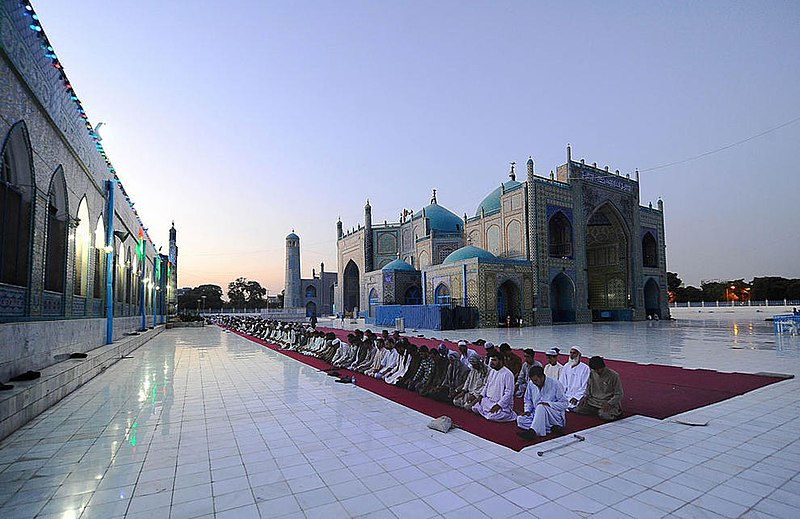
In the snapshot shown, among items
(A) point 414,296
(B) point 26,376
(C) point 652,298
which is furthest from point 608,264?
(B) point 26,376

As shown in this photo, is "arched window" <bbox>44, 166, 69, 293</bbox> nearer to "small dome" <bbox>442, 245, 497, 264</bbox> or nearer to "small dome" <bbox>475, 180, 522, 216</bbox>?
"small dome" <bbox>442, 245, 497, 264</bbox>

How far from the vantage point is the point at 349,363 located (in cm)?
930

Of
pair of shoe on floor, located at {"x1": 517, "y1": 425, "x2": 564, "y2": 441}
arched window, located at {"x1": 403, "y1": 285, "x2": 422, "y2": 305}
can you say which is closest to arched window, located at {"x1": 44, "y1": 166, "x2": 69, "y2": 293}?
pair of shoe on floor, located at {"x1": 517, "y1": 425, "x2": 564, "y2": 441}

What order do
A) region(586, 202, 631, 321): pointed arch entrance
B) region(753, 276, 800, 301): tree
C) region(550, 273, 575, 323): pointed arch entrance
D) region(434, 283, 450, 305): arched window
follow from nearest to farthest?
region(434, 283, 450, 305): arched window → region(550, 273, 575, 323): pointed arch entrance → region(586, 202, 631, 321): pointed arch entrance → region(753, 276, 800, 301): tree

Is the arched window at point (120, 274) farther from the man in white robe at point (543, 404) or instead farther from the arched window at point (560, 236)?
the arched window at point (560, 236)

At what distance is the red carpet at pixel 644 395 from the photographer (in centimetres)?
477

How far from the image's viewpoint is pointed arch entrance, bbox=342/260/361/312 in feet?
129

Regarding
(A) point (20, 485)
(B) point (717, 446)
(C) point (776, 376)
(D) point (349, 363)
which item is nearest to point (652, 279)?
(C) point (776, 376)

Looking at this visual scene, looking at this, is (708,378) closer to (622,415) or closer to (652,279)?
(622,415)

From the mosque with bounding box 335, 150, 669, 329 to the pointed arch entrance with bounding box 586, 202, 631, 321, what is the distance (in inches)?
2.5

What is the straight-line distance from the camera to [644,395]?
6.20m

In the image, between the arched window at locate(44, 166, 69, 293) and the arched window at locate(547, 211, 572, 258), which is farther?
the arched window at locate(547, 211, 572, 258)

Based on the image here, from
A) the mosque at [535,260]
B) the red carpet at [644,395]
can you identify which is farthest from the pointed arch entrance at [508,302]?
the red carpet at [644,395]

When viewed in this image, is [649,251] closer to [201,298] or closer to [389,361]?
[389,361]
